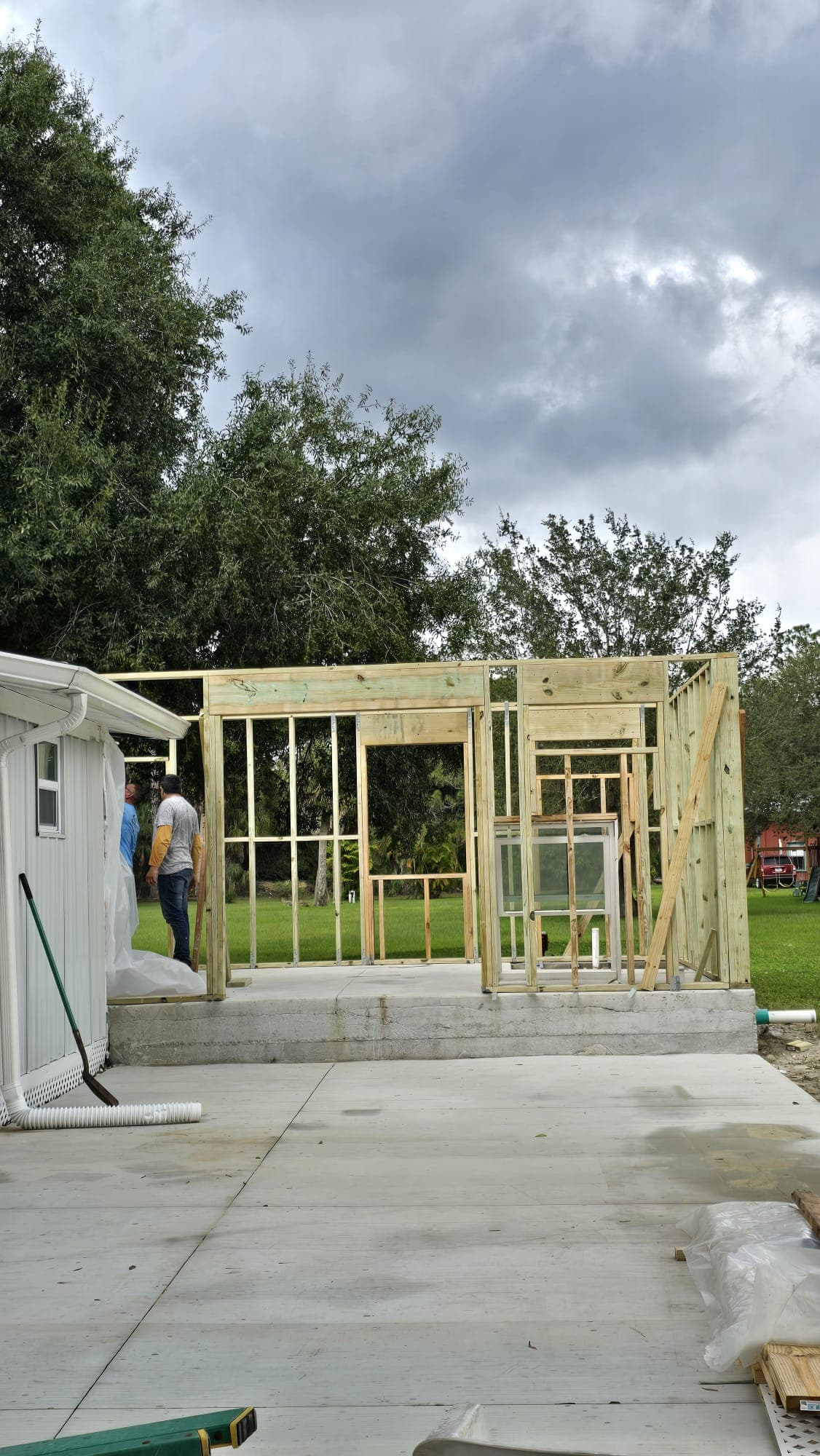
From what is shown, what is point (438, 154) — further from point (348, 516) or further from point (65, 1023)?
point (65, 1023)

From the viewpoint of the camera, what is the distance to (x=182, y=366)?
1616 cm

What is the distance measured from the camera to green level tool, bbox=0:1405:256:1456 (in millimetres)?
2422

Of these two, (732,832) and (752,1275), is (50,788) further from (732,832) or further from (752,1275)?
(752,1275)

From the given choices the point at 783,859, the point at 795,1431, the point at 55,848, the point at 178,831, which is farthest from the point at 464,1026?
the point at 783,859

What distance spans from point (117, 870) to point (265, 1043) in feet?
5.57

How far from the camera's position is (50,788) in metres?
7.85

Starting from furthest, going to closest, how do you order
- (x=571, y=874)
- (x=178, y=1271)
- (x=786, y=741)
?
(x=786, y=741)
(x=571, y=874)
(x=178, y=1271)

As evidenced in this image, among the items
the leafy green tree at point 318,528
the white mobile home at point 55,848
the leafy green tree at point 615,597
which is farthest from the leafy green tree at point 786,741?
the white mobile home at point 55,848

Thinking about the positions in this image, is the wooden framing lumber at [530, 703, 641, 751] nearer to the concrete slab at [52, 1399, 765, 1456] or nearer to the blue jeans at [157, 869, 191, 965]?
the blue jeans at [157, 869, 191, 965]

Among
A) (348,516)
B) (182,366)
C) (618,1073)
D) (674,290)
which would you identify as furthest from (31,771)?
(674,290)

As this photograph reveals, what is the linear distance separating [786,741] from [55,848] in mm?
21232

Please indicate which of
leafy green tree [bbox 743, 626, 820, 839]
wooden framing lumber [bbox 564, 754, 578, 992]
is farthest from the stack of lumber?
leafy green tree [bbox 743, 626, 820, 839]

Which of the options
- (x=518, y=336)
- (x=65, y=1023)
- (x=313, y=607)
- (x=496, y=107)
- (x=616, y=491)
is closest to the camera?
(x=65, y=1023)

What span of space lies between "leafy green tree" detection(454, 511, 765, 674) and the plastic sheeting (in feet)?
44.0
